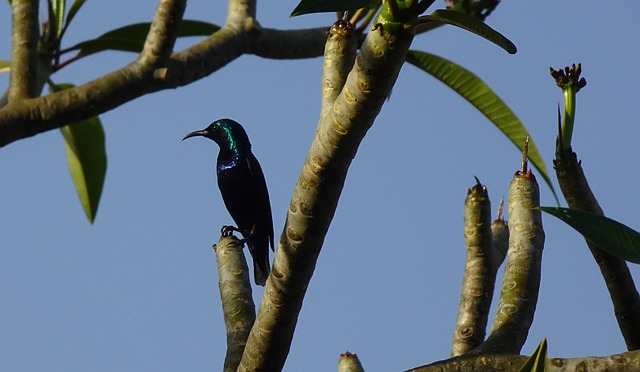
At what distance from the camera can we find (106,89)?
10.5 feet

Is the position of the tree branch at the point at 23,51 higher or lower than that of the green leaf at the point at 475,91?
lower

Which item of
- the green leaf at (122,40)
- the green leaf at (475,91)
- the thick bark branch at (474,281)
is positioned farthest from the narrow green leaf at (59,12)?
the thick bark branch at (474,281)

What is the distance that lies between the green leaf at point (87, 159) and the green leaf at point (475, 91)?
1.43 metres

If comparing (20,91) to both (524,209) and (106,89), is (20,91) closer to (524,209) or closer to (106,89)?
(106,89)

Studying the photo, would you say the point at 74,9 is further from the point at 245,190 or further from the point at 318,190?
the point at 245,190

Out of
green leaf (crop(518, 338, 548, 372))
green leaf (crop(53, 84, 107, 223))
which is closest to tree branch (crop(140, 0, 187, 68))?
green leaf (crop(53, 84, 107, 223))

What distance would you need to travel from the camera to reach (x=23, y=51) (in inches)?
131

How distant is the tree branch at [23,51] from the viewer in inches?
125

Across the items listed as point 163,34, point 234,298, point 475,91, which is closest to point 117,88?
point 163,34

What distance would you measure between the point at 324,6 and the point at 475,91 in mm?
2170

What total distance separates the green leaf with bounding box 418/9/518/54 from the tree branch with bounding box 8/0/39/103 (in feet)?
4.68

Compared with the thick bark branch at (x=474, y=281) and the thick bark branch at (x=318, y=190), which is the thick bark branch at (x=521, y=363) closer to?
the thick bark branch at (x=318, y=190)

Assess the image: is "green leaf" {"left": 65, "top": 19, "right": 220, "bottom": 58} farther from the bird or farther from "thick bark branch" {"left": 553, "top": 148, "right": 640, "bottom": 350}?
"thick bark branch" {"left": 553, "top": 148, "right": 640, "bottom": 350}

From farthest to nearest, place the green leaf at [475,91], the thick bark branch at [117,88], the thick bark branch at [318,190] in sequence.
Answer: the green leaf at [475,91], the thick bark branch at [117,88], the thick bark branch at [318,190]
